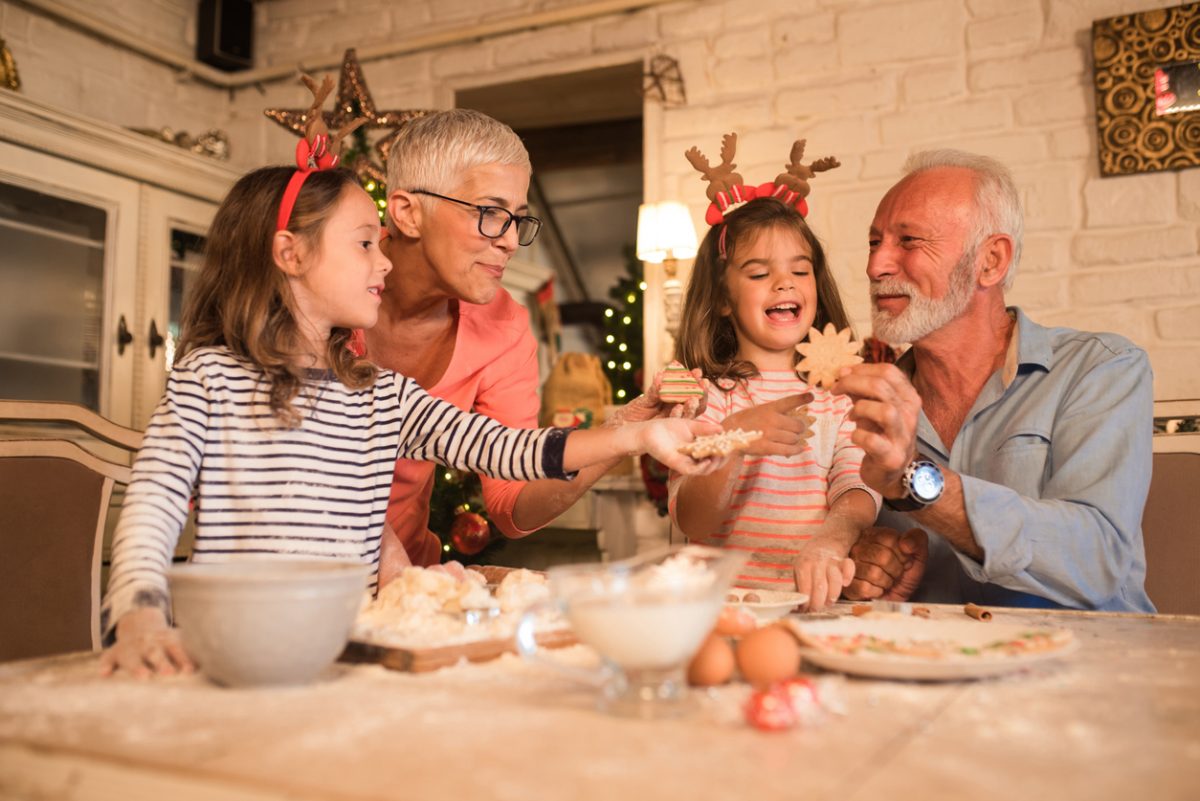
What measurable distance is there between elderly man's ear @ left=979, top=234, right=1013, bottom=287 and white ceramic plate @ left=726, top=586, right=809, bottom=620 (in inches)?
47.0

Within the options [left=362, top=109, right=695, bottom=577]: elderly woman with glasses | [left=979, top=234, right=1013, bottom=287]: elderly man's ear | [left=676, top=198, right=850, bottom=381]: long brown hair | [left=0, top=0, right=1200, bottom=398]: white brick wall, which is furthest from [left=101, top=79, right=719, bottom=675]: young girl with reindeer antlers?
[left=0, top=0, right=1200, bottom=398]: white brick wall

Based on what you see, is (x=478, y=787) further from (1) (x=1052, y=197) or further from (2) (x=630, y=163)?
(2) (x=630, y=163)

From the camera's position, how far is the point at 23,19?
14.5 feet

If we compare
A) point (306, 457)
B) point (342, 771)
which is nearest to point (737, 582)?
point (306, 457)

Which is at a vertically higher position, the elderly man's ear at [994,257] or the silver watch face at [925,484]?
the elderly man's ear at [994,257]

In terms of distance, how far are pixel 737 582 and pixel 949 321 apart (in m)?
0.81

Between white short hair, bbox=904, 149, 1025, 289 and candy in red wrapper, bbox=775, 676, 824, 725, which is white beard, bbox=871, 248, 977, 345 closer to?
white short hair, bbox=904, 149, 1025, 289

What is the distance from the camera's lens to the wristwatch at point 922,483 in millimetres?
1762

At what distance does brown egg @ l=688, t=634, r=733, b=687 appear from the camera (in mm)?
960

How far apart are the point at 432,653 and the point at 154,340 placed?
3881mm

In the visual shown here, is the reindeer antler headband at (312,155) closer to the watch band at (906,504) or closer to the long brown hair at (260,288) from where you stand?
the long brown hair at (260,288)

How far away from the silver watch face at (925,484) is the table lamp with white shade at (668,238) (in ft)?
8.00

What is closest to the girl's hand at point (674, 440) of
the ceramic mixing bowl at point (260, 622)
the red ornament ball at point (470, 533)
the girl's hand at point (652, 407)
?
the girl's hand at point (652, 407)

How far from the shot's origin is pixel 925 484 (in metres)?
1.77
